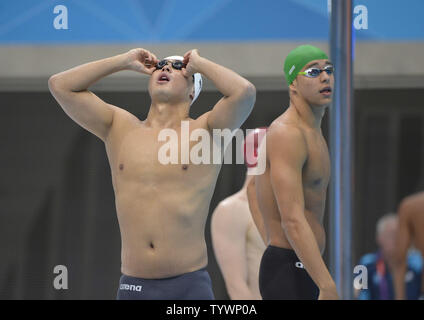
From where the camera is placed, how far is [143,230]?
2289 millimetres

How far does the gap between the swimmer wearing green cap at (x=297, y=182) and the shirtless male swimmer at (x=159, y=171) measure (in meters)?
0.20

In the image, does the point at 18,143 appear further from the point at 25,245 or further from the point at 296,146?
the point at 296,146

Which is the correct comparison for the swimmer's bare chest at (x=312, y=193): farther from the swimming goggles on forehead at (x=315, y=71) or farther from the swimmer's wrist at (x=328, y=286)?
the swimmer's wrist at (x=328, y=286)

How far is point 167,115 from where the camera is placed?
94.9 inches

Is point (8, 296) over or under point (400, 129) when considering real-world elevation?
under

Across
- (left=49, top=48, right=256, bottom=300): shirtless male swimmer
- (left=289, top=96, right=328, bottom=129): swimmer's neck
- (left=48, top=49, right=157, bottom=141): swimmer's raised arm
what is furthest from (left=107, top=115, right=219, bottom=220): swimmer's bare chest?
(left=289, top=96, right=328, bottom=129): swimmer's neck

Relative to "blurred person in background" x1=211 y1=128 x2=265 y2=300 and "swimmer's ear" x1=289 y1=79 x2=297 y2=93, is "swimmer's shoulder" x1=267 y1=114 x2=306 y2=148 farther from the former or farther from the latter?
"blurred person in background" x1=211 y1=128 x2=265 y2=300

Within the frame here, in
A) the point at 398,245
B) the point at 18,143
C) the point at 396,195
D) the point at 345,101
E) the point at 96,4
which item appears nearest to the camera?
the point at 345,101

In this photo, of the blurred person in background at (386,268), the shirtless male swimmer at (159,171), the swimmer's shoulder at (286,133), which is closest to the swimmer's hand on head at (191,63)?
the shirtless male swimmer at (159,171)

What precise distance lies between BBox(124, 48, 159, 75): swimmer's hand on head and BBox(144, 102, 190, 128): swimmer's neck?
11cm

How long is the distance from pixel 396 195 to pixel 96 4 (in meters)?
1.97

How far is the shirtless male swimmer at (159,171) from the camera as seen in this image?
7.47 feet
